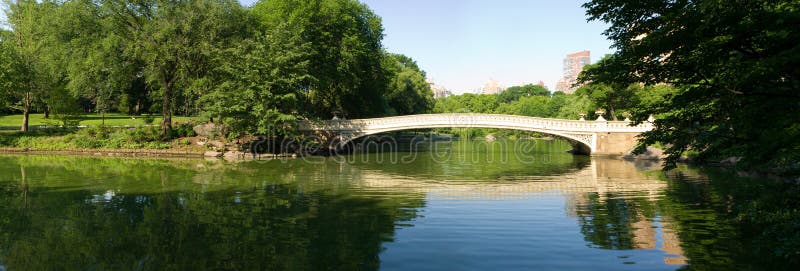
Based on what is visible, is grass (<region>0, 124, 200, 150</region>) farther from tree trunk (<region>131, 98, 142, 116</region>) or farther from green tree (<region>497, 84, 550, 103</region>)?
green tree (<region>497, 84, 550, 103</region>)

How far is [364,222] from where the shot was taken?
470 inches

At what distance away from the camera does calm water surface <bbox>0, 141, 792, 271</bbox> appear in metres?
8.75

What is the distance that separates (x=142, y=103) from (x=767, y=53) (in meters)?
61.3

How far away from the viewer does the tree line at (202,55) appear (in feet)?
101

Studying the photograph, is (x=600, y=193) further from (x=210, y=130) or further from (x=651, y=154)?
(x=210, y=130)

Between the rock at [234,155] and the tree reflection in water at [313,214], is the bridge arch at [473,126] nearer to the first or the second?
the rock at [234,155]

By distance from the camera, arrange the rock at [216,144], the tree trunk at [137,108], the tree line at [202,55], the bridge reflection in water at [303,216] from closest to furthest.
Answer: the bridge reflection in water at [303,216] < the tree line at [202,55] < the rock at [216,144] < the tree trunk at [137,108]

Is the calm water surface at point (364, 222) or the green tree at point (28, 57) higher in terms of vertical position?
the green tree at point (28, 57)

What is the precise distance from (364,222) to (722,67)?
25.7ft

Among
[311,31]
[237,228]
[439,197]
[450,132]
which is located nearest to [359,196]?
[439,197]

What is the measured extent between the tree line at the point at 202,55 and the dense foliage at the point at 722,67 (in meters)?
22.2

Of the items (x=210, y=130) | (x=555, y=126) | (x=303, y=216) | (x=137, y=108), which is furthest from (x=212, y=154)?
(x=137, y=108)

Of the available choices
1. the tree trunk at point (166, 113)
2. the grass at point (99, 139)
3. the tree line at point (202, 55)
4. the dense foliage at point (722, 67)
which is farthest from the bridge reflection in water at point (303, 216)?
the tree trunk at point (166, 113)

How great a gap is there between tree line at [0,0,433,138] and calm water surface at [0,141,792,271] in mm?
10004
